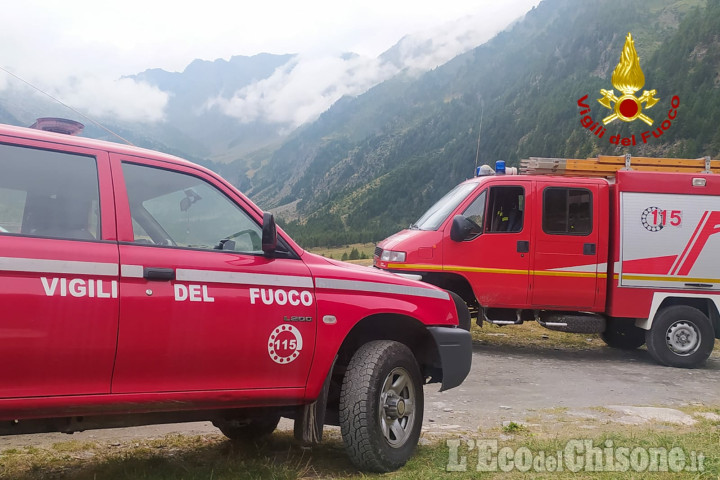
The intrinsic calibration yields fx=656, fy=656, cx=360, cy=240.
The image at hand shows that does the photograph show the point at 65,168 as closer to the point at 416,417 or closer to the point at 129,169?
the point at 129,169

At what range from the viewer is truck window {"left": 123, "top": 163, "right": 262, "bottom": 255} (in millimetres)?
3711

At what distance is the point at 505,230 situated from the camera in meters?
9.78

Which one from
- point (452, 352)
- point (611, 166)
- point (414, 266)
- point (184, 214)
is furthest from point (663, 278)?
point (184, 214)

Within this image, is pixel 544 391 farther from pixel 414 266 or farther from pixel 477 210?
pixel 477 210

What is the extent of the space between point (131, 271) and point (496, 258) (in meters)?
7.02

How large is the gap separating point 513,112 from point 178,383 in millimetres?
137974

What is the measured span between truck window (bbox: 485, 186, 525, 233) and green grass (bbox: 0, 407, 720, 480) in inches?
177

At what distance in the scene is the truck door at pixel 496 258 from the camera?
31.8ft

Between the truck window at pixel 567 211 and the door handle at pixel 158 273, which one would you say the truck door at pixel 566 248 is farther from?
the door handle at pixel 158 273

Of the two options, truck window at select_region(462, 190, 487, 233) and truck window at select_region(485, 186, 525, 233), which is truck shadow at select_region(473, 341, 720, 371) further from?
truck window at select_region(462, 190, 487, 233)

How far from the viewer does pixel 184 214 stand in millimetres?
3918

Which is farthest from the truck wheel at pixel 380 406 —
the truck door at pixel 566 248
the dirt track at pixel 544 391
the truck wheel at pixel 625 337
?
the truck wheel at pixel 625 337

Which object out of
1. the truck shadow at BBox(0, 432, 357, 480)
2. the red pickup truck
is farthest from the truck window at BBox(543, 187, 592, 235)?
the truck shadow at BBox(0, 432, 357, 480)

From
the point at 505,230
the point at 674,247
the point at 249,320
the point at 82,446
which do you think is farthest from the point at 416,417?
the point at 674,247
